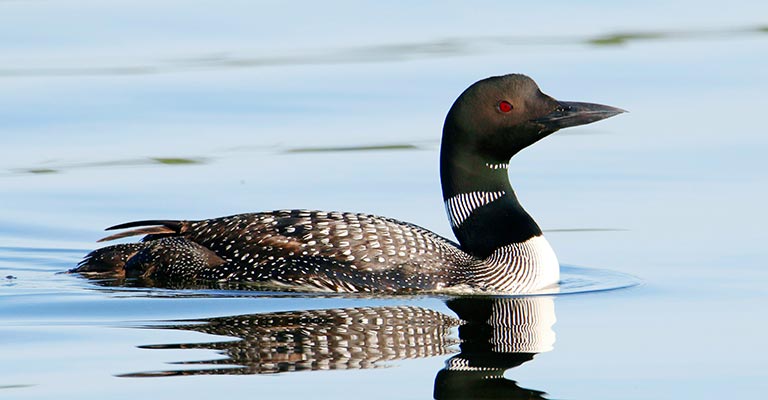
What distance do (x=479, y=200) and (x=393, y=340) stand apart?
192 centimetres

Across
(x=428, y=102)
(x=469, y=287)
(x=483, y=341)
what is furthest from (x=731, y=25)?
(x=483, y=341)

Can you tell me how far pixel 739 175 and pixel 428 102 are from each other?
3328 mm

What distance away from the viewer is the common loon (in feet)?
29.2

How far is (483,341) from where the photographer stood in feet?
25.3

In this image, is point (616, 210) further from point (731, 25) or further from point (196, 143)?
point (731, 25)

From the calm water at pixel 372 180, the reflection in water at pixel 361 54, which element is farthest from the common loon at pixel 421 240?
the reflection in water at pixel 361 54

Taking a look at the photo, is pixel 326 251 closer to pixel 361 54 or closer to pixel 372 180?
pixel 372 180

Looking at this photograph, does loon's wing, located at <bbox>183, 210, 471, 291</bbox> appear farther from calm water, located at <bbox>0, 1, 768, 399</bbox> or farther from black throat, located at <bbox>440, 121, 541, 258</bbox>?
black throat, located at <bbox>440, 121, 541, 258</bbox>

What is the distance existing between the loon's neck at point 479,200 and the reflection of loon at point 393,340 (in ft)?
2.01

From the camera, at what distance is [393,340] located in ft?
25.1

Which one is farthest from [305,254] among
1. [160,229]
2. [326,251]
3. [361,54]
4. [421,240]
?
[361,54]

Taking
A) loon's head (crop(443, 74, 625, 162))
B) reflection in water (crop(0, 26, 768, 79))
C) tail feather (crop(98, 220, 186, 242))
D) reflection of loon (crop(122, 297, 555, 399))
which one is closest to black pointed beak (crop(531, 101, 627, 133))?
loon's head (crop(443, 74, 625, 162))

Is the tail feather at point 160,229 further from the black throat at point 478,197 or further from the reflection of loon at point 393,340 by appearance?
the black throat at point 478,197

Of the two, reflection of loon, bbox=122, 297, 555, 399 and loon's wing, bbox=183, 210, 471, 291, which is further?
loon's wing, bbox=183, 210, 471, 291
